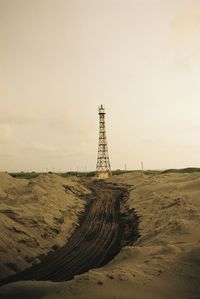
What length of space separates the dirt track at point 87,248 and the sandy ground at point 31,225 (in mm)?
751

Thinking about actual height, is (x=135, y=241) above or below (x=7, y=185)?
below

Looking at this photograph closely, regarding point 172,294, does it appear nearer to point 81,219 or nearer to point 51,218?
point 51,218

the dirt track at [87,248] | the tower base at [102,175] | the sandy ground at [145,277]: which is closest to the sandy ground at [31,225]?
the dirt track at [87,248]

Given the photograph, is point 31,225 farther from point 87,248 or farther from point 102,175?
point 102,175

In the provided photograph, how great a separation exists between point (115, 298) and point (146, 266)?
3.20 meters

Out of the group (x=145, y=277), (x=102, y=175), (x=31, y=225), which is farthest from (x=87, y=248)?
(x=102, y=175)

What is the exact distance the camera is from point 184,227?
19.8 metres

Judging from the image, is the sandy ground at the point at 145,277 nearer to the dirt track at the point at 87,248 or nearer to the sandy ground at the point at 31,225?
the dirt track at the point at 87,248

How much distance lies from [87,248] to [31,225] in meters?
4.85

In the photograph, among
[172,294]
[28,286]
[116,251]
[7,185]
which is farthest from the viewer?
[7,185]

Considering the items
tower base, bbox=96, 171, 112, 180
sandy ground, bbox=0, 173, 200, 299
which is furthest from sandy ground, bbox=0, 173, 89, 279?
tower base, bbox=96, 171, 112, 180

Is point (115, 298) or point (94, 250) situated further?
point (94, 250)

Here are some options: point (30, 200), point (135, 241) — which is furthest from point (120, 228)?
point (30, 200)

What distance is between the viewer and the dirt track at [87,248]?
16188mm
